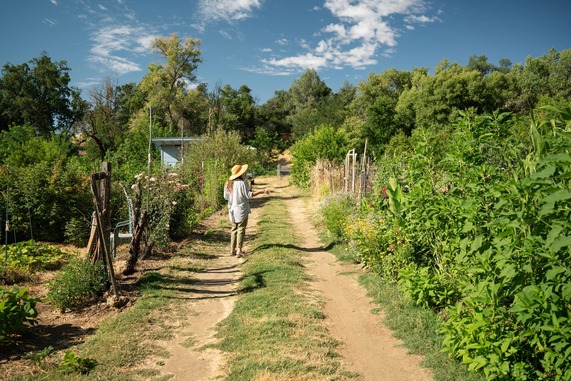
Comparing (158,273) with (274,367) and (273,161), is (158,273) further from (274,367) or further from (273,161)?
(273,161)

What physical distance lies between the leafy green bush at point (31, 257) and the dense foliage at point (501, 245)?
21.6ft

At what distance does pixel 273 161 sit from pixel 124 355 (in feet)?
120

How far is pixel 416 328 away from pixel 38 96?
41358mm

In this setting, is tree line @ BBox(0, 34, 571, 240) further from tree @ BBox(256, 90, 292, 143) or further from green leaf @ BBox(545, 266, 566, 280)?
green leaf @ BBox(545, 266, 566, 280)

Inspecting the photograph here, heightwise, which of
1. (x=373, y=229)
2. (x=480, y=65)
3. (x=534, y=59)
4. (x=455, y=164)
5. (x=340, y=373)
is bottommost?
(x=340, y=373)

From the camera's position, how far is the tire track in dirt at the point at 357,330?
3.95 meters

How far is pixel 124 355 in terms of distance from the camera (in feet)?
13.7

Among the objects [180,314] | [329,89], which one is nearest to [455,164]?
[180,314]

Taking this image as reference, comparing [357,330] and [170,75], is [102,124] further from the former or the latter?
[357,330]

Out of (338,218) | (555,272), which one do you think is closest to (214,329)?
(555,272)

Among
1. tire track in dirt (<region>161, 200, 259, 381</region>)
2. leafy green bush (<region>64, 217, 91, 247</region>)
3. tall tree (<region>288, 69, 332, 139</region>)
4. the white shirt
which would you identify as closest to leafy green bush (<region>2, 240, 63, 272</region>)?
leafy green bush (<region>64, 217, 91, 247</region>)

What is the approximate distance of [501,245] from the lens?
10.2ft

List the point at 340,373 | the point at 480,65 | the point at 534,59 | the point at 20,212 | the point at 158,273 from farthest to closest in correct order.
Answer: the point at 480,65
the point at 534,59
the point at 20,212
the point at 158,273
the point at 340,373

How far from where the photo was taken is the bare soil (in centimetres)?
398
